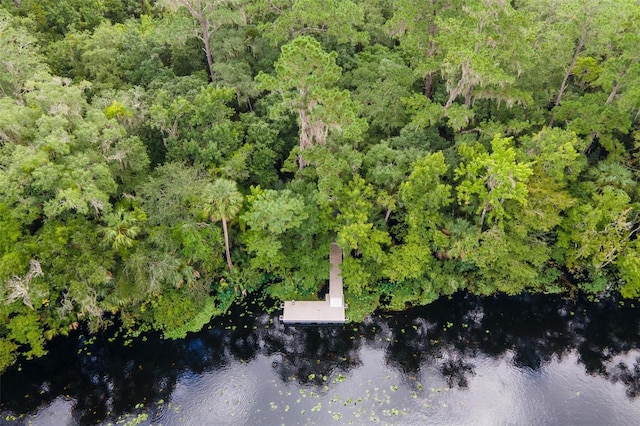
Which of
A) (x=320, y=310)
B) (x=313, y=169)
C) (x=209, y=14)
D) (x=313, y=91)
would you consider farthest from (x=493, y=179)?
(x=209, y=14)

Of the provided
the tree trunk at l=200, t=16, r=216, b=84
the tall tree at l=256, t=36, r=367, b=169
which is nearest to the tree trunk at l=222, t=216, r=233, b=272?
the tall tree at l=256, t=36, r=367, b=169

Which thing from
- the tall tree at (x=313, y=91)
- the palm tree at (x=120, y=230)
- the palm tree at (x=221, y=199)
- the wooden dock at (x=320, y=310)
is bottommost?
the wooden dock at (x=320, y=310)

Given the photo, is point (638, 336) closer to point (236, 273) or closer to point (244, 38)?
point (236, 273)

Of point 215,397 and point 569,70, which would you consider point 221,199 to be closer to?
point 215,397

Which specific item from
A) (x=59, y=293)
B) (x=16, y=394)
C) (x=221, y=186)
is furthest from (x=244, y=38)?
(x=16, y=394)

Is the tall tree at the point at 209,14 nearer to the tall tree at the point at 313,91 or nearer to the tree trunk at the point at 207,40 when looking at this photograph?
the tree trunk at the point at 207,40

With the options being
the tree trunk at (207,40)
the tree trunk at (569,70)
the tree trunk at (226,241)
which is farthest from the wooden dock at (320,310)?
the tree trunk at (569,70)
